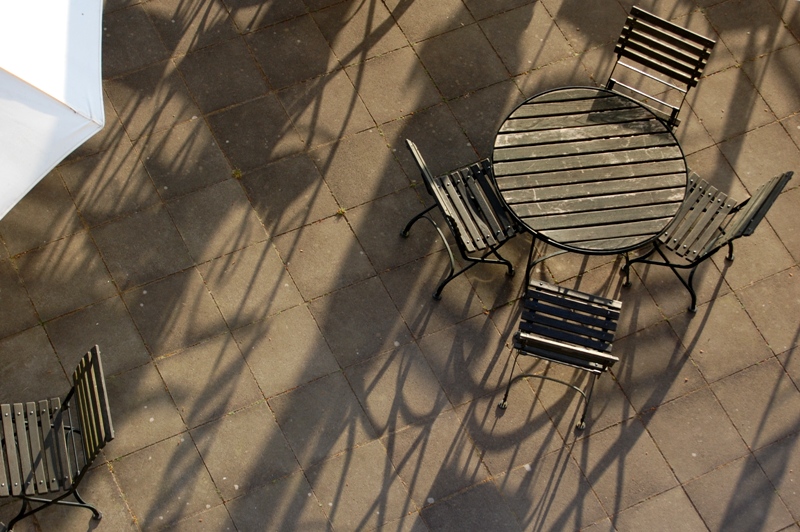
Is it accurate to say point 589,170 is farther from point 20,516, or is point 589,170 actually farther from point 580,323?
point 20,516

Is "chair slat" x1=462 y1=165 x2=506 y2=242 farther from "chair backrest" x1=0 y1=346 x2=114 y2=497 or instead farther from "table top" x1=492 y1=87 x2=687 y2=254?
"chair backrest" x1=0 y1=346 x2=114 y2=497

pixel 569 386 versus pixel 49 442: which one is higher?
pixel 49 442

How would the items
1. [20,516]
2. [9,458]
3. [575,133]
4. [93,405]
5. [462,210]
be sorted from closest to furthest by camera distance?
[93,405]
[9,458]
[20,516]
[575,133]
[462,210]

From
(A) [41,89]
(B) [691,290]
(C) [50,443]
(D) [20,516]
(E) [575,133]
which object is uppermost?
(A) [41,89]

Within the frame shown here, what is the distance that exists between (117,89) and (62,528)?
3.55m

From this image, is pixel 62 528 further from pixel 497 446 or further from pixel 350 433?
pixel 497 446

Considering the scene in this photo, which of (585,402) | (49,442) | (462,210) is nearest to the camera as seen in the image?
(49,442)

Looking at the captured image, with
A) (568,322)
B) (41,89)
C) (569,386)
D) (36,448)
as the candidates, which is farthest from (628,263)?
(36,448)

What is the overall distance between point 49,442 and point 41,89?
2352 mm

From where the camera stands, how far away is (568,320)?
6.34 m

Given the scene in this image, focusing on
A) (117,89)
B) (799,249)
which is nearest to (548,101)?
(799,249)

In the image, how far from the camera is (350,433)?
6.55 meters

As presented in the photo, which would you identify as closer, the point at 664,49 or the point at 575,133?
the point at 575,133

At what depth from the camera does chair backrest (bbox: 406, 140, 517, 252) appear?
641 centimetres
